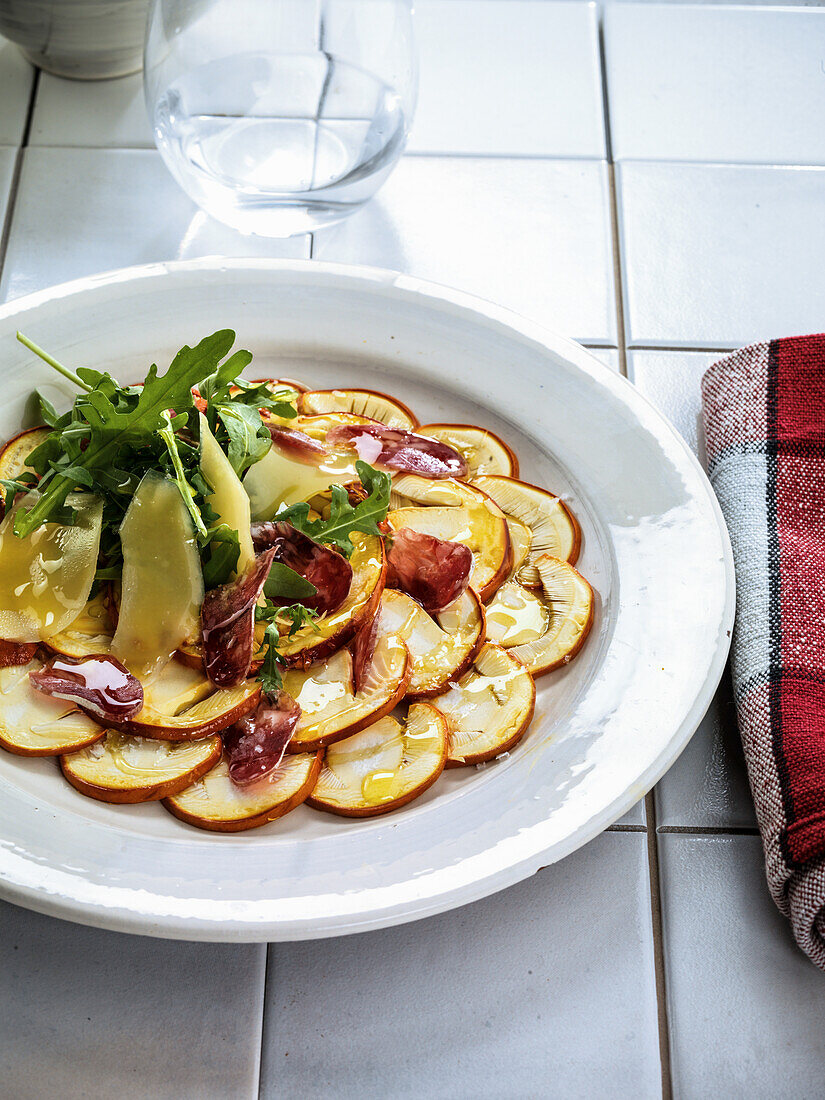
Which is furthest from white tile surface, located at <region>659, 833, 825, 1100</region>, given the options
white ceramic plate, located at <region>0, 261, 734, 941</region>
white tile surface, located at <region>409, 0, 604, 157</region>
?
white tile surface, located at <region>409, 0, 604, 157</region>

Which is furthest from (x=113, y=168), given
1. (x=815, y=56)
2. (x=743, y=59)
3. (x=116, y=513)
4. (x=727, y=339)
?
(x=815, y=56)

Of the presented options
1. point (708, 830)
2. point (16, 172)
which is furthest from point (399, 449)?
point (16, 172)

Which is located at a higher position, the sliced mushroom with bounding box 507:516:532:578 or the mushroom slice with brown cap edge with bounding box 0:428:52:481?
the mushroom slice with brown cap edge with bounding box 0:428:52:481

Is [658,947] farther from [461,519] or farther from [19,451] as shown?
[19,451]

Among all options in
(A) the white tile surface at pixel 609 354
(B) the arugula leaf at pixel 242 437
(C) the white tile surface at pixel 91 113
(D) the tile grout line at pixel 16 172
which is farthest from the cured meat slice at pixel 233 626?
(C) the white tile surface at pixel 91 113

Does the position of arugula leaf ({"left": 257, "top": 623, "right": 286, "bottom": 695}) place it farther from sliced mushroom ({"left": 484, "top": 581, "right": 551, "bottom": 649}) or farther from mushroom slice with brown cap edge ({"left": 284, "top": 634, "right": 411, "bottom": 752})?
sliced mushroom ({"left": 484, "top": 581, "right": 551, "bottom": 649})
